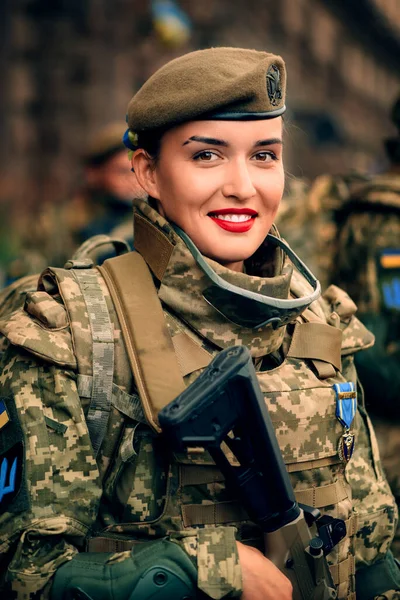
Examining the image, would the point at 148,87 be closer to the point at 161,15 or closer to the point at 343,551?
the point at 343,551

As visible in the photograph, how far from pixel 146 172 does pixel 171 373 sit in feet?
1.99

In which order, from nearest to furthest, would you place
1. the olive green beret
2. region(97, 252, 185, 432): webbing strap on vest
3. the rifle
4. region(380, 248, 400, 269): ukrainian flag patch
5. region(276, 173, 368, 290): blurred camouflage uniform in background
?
the rifle < region(97, 252, 185, 432): webbing strap on vest < the olive green beret < region(380, 248, 400, 269): ukrainian flag patch < region(276, 173, 368, 290): blurred camouflage uniform in background

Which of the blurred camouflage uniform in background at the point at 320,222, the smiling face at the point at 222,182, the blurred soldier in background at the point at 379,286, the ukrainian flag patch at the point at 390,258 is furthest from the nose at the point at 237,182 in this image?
the blurred camouflage uniform in background at the point at 320,222

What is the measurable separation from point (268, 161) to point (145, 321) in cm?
56

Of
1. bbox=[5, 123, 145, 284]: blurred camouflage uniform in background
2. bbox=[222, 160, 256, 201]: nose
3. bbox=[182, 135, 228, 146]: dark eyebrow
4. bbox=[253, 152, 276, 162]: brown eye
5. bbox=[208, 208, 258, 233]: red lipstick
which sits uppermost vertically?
bbox=[182, 135, 228, 146]: dark eyebrow

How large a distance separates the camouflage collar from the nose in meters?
→ 0.19

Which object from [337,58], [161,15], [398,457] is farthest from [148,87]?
[337,58]

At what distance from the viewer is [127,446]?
92.7 inches

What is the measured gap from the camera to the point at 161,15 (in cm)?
1402

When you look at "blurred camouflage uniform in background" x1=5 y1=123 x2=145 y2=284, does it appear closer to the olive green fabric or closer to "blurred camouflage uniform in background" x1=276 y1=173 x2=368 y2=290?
"blurred camouflage uniform in background" x1=276 y1=173 x2=368 y2=290

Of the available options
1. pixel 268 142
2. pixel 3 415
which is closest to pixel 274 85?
pixel 268 142

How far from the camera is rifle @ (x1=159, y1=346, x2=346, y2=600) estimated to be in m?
2.20

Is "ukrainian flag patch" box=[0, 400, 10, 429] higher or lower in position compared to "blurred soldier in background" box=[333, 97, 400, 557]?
higher

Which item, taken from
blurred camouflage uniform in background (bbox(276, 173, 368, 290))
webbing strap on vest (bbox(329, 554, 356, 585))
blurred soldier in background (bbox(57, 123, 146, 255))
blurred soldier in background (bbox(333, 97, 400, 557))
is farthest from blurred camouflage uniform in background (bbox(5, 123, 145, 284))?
webbing strap on vest (bbox(329, 554, 356, 585))
